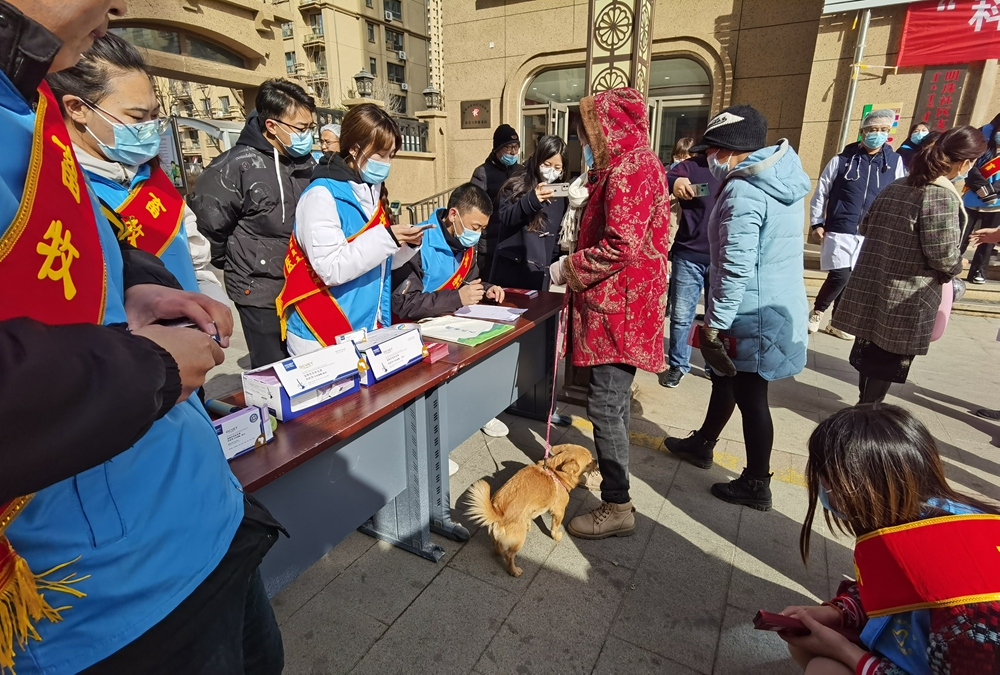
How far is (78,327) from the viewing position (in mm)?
520

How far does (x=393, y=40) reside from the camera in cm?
3362

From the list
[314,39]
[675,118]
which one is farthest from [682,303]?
[314,39]

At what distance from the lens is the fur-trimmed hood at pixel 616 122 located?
2.00m

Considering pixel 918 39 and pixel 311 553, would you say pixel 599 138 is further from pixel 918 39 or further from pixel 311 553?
pixel 918 39

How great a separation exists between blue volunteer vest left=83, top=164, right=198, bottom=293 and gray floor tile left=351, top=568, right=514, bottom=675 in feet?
4.53

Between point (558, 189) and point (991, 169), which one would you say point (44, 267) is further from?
point (991, 169)

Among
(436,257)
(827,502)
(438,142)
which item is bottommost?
(827,502)

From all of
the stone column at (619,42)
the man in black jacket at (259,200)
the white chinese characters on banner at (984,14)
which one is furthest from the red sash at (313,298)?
the white chinese characters on banner at (984,14)

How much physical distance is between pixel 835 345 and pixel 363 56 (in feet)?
107

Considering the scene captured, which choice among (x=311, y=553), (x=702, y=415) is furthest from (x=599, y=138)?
(x=702, y=415)

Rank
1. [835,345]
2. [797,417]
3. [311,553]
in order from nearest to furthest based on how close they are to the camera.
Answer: [311,553], [797,417], [835,345]

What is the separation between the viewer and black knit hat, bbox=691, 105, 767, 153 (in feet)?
7.22

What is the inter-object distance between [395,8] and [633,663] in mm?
39350

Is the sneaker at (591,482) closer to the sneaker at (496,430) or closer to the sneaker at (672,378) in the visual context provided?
the sneaker at (496,430)
